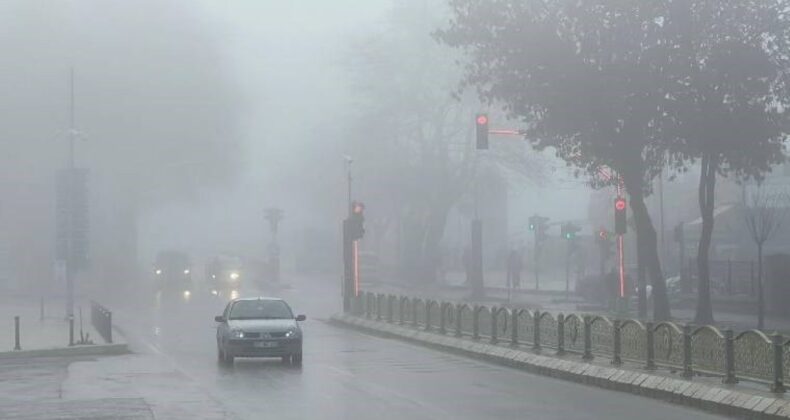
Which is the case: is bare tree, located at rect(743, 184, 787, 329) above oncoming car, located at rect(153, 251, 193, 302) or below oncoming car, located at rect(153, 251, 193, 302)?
above

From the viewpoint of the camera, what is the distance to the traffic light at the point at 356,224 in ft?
146

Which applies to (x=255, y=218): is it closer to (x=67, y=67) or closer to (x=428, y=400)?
(x=67, y=67)

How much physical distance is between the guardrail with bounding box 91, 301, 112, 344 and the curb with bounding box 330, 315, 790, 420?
8.19m

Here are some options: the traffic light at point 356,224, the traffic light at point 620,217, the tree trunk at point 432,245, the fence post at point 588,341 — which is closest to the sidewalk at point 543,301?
the tree trunk at point 432,245

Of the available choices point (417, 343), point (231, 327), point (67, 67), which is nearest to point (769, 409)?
point (231, 327)

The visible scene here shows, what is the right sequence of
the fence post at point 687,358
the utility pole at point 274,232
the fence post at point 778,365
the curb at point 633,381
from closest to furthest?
the curb at point 633,381 → the fence post at point 778,365 → the fence post at point 687,358 → the utility pole at point 274,232

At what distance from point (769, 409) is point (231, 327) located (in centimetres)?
1391

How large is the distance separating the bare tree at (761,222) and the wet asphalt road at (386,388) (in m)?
10.5

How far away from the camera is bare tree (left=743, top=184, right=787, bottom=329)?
3651 centimetres

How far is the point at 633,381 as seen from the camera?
800 inches

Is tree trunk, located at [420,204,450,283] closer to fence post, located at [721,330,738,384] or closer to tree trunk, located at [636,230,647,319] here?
tree trunk, located at [636,230,647,319]

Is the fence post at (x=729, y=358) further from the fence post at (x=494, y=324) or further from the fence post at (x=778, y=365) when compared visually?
the fence post at (x=494, y=324)

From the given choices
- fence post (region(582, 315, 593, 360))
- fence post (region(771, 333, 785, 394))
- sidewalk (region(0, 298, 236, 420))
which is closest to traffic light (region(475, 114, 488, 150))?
sidewalk (region(0, 298, 236, 420))

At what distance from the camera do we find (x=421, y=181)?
75.0 metres
